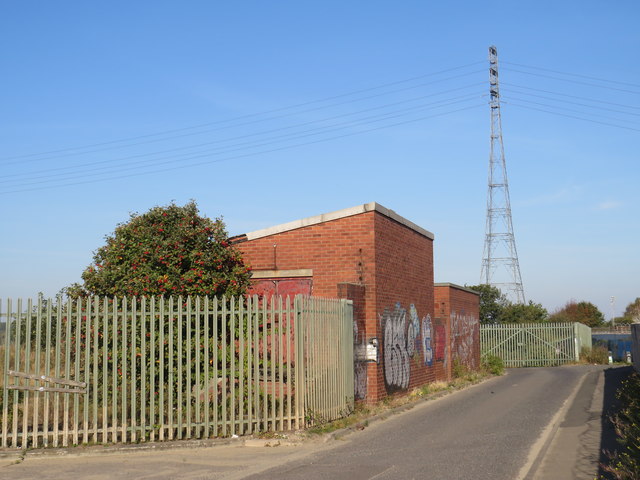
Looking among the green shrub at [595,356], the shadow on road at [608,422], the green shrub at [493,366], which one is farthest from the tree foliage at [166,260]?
the green shrub at [595,356]

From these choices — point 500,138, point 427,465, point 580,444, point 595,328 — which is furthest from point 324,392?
point 595,328

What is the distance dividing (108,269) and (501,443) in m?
7.89

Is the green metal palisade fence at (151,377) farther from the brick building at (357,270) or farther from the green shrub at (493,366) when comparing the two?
the green shrub at (493,366)

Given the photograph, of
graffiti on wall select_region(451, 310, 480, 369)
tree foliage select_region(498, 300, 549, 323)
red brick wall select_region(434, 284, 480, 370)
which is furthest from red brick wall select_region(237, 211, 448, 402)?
tree foliage select_region(498, 300, 549, 323)

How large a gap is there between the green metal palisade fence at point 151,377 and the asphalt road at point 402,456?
568mm

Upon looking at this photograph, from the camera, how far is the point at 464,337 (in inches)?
1048

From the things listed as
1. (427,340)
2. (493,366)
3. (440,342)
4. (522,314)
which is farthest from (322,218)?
(522,314)

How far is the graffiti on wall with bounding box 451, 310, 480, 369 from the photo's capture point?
81.4ft

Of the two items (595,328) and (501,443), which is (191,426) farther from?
(595,328)

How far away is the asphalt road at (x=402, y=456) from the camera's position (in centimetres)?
894

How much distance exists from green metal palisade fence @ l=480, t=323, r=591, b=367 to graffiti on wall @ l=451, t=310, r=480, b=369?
5445 millimetres

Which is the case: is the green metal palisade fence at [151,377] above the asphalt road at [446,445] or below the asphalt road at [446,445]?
above

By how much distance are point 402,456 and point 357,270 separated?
6.28 m

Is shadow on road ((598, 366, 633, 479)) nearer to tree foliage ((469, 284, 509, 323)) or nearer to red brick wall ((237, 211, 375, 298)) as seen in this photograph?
red brick wall ((237, 211, 375, 298))
